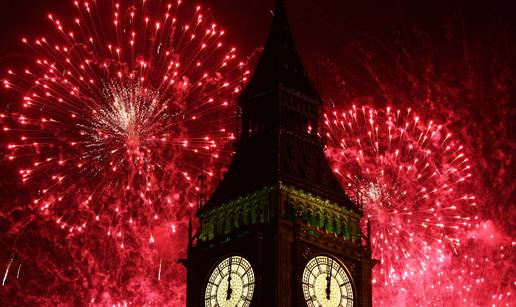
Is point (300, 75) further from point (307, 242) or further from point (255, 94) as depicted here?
point (307, 242)

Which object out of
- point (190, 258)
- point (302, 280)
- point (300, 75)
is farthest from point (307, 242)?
point (300, 75)

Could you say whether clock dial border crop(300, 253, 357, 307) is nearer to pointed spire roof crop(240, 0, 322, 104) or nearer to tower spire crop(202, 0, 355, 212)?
tower spire crop(202, 0, 355, 212)

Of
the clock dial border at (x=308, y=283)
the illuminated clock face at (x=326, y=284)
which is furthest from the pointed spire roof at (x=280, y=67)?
Result: the illuminated clock face at (x=326, y=284)

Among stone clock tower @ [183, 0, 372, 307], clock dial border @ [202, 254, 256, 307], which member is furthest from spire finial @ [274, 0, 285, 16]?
clock dial border @ [202, 254, 256, 307]

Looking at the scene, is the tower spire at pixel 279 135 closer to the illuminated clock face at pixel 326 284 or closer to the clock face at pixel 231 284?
the illuminated clock face at pixel 326 284

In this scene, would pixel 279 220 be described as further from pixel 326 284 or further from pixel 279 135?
pixel 279 135
